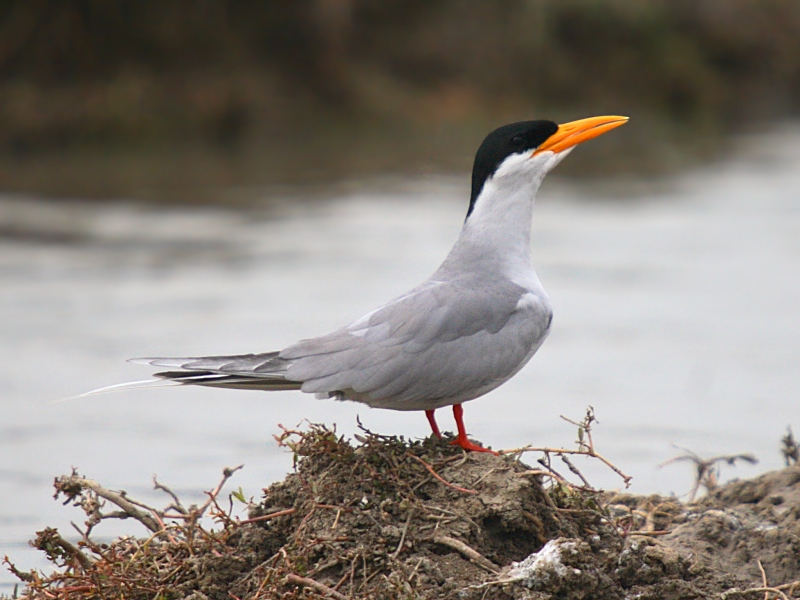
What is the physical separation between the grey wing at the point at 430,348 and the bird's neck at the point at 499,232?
204 millimetres

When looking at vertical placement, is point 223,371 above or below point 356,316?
below

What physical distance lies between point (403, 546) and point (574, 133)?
98.2 inches

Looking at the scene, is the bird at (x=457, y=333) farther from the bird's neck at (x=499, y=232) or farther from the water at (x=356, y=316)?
the water at (x=356, y=316)

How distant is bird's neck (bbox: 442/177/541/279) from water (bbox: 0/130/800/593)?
2.63 m

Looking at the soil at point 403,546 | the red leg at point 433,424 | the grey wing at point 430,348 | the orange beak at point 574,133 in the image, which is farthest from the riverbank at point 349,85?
the soil at point 403,546

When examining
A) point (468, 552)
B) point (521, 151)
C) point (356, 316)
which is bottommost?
point (468, 552)

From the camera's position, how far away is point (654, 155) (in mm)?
25031

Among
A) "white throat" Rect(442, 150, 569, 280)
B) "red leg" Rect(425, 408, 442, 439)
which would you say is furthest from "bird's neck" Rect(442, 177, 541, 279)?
"red leg" Rect(425, 408, 442, 439)

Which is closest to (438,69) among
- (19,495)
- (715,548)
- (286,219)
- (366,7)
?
(366,7)

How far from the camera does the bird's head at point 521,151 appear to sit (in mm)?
6473

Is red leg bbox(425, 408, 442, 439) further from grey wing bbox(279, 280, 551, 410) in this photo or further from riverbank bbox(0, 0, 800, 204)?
riverbank bbox(0, 0, 800, 204)

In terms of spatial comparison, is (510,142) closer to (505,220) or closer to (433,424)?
(505,220)

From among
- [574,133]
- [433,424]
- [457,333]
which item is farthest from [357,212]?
[433,424]

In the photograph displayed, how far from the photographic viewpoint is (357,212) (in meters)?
20.2
